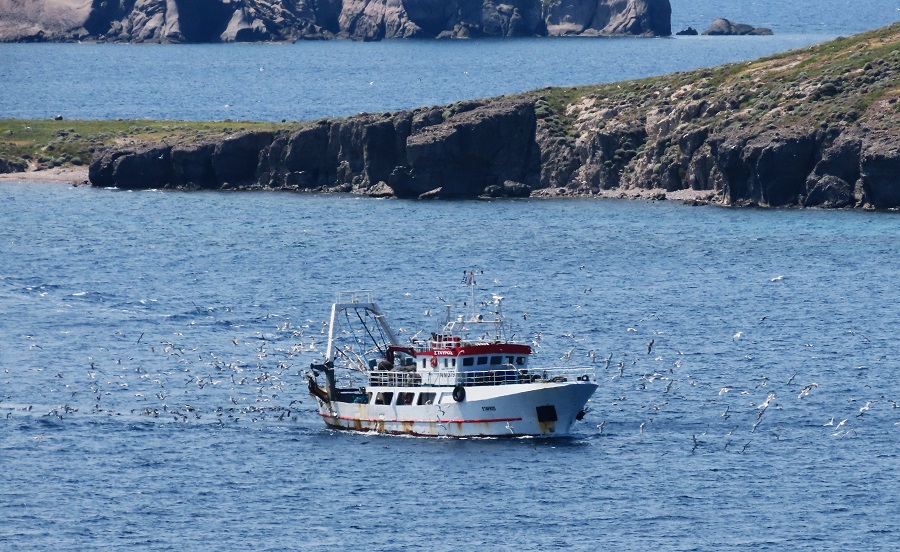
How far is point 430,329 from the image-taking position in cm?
12475

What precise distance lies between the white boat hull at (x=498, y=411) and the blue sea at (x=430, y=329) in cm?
100

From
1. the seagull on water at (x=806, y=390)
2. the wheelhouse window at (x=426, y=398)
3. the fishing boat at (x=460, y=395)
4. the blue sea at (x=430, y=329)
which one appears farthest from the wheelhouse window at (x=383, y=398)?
the seagull on water at (x=806, y=390)

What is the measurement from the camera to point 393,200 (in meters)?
194

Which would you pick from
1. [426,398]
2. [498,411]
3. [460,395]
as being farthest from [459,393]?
[426,398]

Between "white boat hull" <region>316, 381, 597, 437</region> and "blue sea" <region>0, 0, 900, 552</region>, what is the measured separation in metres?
1.00

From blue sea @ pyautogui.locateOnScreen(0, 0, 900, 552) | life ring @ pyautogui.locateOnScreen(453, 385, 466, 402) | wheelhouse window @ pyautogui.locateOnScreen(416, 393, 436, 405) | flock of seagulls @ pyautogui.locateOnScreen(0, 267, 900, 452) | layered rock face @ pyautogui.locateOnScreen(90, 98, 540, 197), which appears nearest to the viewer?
blue sea @ pyautogui.locateOnScreen(0, 0, 900, 552)

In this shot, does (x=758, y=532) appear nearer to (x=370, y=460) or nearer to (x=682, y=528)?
(x=682, y=528)

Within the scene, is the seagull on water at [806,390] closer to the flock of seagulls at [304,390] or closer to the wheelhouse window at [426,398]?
the flock of seagulls at [304,390]

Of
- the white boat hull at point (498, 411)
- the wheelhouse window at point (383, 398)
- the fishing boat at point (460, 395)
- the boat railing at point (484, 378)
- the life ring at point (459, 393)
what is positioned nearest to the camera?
the white boat hull at point (498, 411)

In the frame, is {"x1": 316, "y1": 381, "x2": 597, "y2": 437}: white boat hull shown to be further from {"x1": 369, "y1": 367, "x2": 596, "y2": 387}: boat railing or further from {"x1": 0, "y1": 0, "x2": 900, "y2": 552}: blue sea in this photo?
{"x1": 0, "y1": 0, "x2": 900, "y2": 552}: blue sea

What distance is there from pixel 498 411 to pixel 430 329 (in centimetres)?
2765

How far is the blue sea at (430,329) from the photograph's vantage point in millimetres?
85125

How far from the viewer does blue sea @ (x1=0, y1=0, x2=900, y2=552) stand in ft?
279

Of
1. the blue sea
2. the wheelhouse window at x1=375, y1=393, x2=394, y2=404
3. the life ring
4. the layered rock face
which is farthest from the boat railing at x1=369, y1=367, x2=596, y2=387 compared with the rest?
the layered rock face
